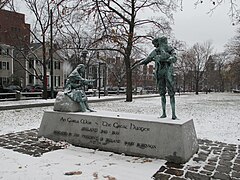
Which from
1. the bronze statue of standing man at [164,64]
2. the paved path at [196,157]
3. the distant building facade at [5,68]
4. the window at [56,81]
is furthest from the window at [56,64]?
the bronze statue of standing man at [164,64]

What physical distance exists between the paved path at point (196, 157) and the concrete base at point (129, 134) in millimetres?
299

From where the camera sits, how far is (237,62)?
4175 centimetres

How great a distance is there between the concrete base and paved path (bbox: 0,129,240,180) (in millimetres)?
299

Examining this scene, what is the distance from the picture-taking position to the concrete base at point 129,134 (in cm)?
563

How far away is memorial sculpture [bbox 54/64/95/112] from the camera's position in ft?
24.4

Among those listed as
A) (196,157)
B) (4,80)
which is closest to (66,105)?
(196,157)

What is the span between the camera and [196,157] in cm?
586

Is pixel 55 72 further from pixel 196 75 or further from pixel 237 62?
pixel 237 62

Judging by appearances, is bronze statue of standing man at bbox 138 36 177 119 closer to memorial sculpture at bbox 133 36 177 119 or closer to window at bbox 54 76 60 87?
memorial sculpture at bbox 133 36 177 119

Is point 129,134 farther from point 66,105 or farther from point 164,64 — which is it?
point 66,105

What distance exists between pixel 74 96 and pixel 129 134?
2238 mm

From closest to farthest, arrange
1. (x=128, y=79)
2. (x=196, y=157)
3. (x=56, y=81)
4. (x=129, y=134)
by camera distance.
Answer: (x=196, y=157) < (x=129, y=134) < (x=128, y=79) < (x=56, y=81)

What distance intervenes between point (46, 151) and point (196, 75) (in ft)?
163

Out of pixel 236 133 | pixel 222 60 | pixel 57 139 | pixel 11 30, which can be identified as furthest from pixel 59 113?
pixel 222 60
